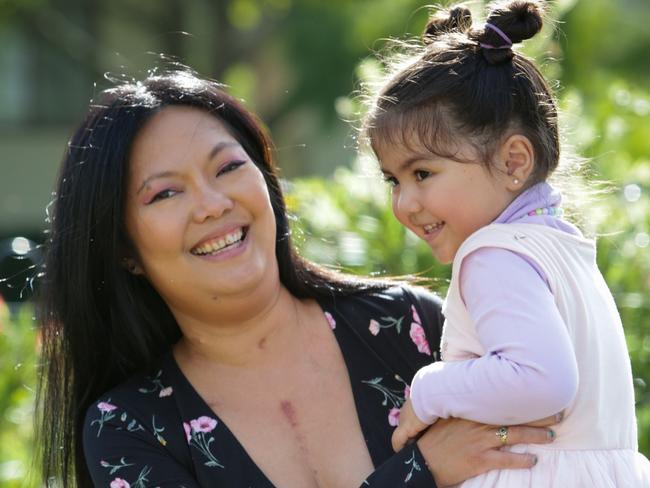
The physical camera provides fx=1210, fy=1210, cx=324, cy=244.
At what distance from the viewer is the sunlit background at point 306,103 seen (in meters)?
4.28

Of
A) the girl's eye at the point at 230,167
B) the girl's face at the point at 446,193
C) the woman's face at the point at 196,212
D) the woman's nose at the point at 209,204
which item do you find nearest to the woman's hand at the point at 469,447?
the girl's face at the point at 446,193

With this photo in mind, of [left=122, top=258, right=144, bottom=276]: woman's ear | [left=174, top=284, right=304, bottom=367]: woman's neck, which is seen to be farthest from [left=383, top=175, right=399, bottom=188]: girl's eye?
[left=122, top=258, right=144, bottom=276]: woman's ear

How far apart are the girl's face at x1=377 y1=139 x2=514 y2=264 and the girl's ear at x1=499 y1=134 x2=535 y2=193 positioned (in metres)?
0.01

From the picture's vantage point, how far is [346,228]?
15.1ft

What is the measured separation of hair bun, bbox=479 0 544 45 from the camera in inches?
104

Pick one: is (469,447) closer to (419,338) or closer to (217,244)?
(419,338)

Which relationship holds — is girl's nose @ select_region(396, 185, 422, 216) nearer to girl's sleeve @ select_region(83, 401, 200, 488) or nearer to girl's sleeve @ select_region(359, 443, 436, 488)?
girl's sleeve @ select_region(359, 443, 436, 488)

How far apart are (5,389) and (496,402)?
332cm

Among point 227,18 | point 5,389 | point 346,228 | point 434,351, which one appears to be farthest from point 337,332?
point 227,18

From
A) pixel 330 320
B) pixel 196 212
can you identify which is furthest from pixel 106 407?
pixel 330 320

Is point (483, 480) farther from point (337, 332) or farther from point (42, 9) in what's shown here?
point (42, 9)

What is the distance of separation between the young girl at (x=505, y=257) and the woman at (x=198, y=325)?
0.36 meters

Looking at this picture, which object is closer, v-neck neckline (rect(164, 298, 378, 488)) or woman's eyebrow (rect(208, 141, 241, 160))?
v-neck neckline (rect(164, 298, 378, 488))

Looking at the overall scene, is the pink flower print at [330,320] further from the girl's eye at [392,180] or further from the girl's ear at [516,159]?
the girl's ear at [516,159]
